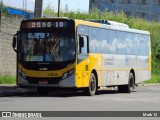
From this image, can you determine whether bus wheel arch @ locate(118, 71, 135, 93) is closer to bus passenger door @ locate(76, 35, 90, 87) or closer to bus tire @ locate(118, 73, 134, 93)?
bus tire @ locate(118, 73, 134, 93)

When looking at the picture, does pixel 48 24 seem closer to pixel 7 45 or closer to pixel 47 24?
pixel 47 24

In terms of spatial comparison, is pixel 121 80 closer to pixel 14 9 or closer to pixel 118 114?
pixel 14 9

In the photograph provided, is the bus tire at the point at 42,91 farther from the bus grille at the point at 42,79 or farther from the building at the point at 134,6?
the building at the point at 134,6

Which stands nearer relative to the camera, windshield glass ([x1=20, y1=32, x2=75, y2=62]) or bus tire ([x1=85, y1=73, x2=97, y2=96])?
windshield glass ([x1=20, y1=32, x2=75, y2=62])

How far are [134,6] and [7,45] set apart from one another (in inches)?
3860

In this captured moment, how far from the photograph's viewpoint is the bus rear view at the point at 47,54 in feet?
82.2

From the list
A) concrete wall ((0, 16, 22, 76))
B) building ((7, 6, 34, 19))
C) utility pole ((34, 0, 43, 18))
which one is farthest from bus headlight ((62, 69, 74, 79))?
building ((7, 6, 34, 19))

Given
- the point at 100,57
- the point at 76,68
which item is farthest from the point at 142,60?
the point at 76,68

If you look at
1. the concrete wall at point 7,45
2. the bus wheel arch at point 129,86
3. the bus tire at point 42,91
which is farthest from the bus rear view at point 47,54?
the bus wheel arch at point 129,86

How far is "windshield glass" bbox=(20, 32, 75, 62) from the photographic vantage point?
82.7ft

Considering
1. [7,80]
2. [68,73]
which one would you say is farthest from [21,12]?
[68,73]

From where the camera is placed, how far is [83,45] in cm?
2567

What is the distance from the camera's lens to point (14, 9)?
3538 centimetres

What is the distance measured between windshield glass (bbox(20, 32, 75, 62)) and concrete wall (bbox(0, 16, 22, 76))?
5.97 m
